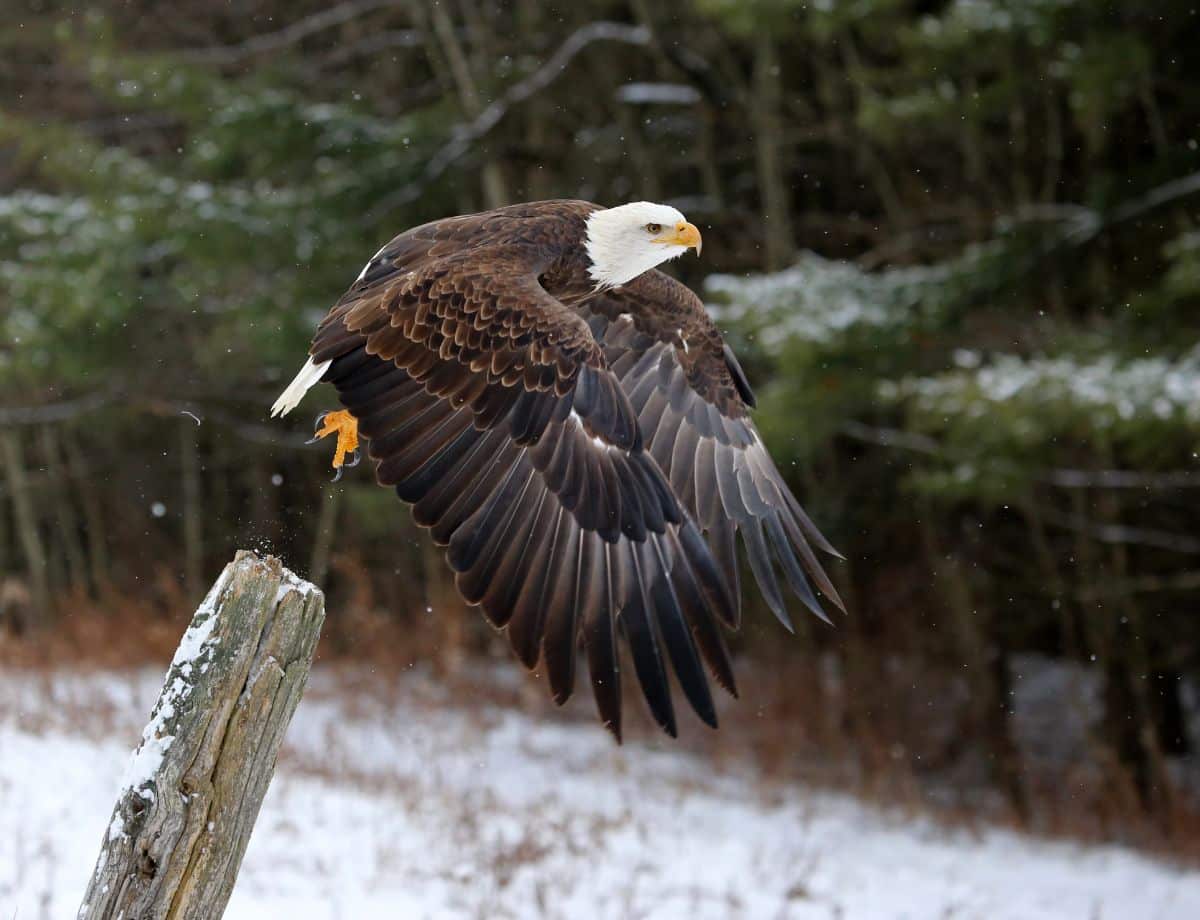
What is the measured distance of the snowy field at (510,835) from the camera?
6000 millimetres

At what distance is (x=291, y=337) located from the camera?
9.79 m

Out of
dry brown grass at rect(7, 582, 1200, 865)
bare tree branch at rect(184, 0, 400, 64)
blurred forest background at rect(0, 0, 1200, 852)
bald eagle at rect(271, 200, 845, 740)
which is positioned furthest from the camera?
bare tree branch at rect(184, 0, 400, 64)

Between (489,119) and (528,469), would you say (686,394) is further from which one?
(489,119)

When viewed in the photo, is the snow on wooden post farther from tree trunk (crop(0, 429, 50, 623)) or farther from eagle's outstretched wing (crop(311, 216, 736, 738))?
tree trunk (crop(0, 429, 50, 623))

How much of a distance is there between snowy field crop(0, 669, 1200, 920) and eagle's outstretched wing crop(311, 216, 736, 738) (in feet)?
6.88

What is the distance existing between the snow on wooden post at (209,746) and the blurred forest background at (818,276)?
15.9ft

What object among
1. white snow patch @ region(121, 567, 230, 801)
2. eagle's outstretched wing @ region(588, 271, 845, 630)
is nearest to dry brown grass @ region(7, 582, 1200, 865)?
eagle's outstretched wing @ region(588, 271, 845, 630)

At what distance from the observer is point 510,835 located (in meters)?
7.20

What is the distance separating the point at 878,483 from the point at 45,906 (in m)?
7.71

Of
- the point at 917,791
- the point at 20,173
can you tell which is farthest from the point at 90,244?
the point at 917,791

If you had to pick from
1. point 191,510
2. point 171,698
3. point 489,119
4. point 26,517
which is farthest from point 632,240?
point 26,517

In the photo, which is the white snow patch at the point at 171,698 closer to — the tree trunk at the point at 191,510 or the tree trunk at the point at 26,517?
the tree trunk at the point at 191,510

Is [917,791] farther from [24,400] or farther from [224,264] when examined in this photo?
[24,400]

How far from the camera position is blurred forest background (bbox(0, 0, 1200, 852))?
8.00 meters
